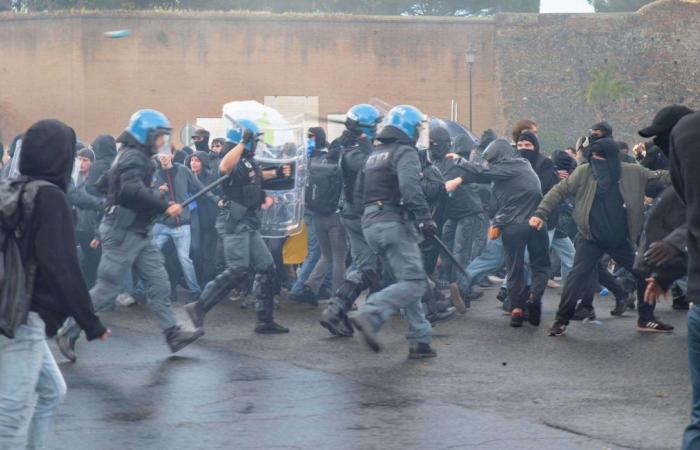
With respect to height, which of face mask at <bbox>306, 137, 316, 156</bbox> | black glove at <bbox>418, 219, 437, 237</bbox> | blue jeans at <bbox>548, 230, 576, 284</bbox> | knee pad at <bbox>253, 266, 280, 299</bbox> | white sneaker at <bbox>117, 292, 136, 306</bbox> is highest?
face mask at <bbox>306, 137, 316, 156</bbox>

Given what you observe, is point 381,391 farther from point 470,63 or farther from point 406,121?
point 470,63

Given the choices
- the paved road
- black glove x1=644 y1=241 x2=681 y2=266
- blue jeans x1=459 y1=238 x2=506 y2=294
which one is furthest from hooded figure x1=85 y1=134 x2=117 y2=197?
black glove x1=644 y1=241 x2=681 y2=266

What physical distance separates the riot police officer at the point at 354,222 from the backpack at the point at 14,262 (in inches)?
183

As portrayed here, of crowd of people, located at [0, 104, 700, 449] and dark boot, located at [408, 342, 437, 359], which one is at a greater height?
crowd of people, located at [0, 104, 700, 449]

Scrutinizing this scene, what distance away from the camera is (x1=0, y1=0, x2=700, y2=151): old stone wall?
3941cm

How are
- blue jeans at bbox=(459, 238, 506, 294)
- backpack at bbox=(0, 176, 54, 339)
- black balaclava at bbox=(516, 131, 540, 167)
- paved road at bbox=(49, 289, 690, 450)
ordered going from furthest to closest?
blue jeans at bbox=(459, 238, 506, 294), black balaclava at bbox=(516, 131, 540, 167), paved road at bbox=(49, 289, 690, 450), backpack at bbox=(0, 176, 54, 339)

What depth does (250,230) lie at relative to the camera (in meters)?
10.2

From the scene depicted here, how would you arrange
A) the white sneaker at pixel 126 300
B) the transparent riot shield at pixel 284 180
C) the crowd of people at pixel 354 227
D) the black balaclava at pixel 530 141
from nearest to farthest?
the crowd of people at pixel 354 227 → the transparent riot shield at pixel 284 180 → the black balaclava at pixel 530 141 → the white sneaker at pixel 126 300

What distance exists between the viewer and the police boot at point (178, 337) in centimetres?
912

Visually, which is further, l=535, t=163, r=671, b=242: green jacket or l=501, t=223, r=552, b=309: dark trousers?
l=501, t=223, r=552, b=309: dark trousers

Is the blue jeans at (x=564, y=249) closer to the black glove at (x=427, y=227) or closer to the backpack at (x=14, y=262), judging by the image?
the black glove at (x=427, y=227)

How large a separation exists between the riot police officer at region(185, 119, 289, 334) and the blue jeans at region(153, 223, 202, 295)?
94.4 inches

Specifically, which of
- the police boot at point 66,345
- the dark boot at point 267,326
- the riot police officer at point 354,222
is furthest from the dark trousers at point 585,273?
the police boot at point 66,345

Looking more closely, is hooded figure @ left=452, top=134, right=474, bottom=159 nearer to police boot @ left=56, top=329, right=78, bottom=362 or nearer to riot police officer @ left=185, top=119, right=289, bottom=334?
riot police officer @ left=185, top=119, right=289, bottom=334
